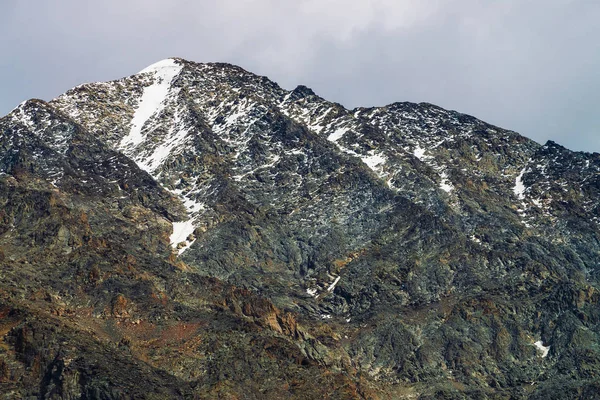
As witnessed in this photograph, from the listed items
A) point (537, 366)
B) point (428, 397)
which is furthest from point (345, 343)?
point (537, 366)

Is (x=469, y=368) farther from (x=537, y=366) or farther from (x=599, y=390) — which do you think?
(x=599, y=390)

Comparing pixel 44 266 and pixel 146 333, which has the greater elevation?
pixel 44 266

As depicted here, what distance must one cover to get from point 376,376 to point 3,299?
80605 millimetres

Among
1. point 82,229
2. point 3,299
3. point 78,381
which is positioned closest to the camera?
point 78,381

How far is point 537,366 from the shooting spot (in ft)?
646

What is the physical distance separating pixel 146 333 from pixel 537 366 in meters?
88.2

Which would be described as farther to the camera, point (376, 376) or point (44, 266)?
point (376, 376)

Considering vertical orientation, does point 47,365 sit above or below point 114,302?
below

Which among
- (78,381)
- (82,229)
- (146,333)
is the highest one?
(82,229)

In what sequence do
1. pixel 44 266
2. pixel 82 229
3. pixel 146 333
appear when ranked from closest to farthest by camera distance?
pixel 146 333 → pixel 44 266 → pixel 82 229

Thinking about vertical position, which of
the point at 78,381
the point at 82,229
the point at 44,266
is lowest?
the point at 78,381

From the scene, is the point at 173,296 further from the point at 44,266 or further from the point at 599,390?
the point at 599,390

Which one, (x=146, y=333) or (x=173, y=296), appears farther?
(x=173, y=296)

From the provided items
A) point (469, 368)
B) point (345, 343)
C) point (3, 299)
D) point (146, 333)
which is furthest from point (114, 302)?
point (469, 368)
